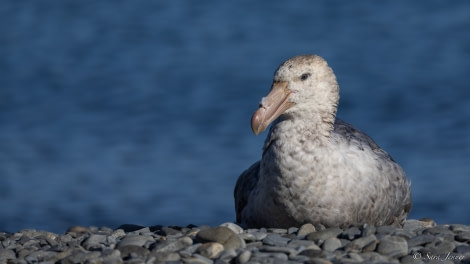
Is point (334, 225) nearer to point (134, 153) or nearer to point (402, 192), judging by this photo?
point (402, 192)

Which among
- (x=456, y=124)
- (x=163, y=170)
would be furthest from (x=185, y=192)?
(x=456, y=124)

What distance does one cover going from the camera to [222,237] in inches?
261

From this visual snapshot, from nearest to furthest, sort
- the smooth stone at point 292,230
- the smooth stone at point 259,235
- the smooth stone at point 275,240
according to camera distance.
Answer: the smooth stone at point 275,240, the smooth stone at point 259,235, the smooth stone at point 292,230

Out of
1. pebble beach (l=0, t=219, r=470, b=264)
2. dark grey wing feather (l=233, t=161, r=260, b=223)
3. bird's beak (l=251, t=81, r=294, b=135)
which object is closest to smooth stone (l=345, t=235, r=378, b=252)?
pebble beach (l=0, t=219, r=470, b=264)

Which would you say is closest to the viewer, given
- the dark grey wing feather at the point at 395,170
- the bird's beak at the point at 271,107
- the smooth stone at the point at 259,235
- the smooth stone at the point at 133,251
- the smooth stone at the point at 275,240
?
the smooth stone at the point at 133,251

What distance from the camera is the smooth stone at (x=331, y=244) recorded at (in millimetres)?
6602

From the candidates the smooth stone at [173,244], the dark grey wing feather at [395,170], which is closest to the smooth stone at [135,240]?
the smooth stone at [173,244]

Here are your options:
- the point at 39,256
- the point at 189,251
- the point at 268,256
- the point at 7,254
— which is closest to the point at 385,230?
the point at 268,256

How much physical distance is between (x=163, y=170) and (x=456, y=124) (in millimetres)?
4003

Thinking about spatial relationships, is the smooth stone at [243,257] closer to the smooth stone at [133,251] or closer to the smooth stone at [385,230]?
the smooth stone at [133,251]

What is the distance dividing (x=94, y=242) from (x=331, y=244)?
1.36m

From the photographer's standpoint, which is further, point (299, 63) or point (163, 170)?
point (163, 170)

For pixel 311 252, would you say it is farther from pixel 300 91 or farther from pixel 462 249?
pixel 300 91

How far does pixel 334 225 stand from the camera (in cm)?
740
